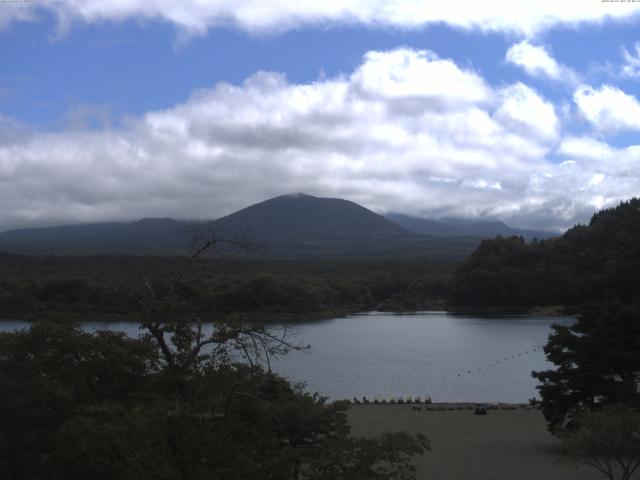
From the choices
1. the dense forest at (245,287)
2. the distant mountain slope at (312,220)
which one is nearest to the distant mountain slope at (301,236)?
the distant mountain slope at (312,220)

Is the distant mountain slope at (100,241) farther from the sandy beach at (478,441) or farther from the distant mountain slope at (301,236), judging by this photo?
the sandy beach at (478,441)

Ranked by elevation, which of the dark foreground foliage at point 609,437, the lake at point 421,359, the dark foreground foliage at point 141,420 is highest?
the dark foreground foliage at point 141,420

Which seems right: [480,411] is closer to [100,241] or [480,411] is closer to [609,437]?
[609,437]

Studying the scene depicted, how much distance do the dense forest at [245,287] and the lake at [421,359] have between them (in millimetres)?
2762

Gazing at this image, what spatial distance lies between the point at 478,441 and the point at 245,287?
39015 mm

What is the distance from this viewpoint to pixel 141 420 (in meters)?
5.92

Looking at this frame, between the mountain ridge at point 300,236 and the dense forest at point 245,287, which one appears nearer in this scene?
the dense forest at point 245,287


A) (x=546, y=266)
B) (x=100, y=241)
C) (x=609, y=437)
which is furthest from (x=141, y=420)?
(x=100, y=241)

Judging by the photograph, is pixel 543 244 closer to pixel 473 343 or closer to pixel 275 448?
pixel 473 343

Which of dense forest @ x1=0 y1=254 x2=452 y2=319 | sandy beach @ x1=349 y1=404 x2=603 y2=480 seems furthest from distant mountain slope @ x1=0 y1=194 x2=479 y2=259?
sandy beach @ x1=349 y1=404 x2=603 y2=480

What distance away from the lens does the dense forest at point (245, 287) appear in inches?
1748

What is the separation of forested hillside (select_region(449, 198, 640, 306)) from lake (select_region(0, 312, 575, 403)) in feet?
29.6

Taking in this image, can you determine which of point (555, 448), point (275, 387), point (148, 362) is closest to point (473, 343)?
point (555, 448)

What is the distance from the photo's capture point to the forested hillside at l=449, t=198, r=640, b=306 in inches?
2415
